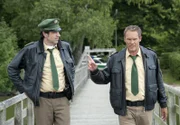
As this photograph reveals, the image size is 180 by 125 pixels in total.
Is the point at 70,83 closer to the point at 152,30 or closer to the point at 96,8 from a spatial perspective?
the point at 96,8

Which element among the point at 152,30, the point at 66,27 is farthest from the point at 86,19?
the point at 152,30

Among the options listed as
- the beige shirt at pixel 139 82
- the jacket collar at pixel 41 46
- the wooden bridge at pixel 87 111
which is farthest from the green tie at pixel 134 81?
the wooden bridge at pixel 87 111

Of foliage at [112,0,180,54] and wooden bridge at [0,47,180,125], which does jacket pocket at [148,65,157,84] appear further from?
foliage at [112,0,180,54]

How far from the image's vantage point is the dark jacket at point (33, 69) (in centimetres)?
487

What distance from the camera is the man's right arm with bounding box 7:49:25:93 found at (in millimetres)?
4938

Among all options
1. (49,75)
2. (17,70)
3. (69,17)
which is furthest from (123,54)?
(69,17)

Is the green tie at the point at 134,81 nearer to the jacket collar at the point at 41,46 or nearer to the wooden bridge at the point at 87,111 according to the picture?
the jacket collar at the point at 41,46

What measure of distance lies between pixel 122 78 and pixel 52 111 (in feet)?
A: 2.77

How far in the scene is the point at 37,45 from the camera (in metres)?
5.04

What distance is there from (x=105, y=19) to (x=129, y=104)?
24498 millimetres

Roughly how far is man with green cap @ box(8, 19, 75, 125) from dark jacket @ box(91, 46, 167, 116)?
0.36m

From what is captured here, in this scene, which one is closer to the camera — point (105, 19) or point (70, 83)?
point (70, 83)

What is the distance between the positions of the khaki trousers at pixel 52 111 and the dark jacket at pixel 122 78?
45cm

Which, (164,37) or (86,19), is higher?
(86,19)
